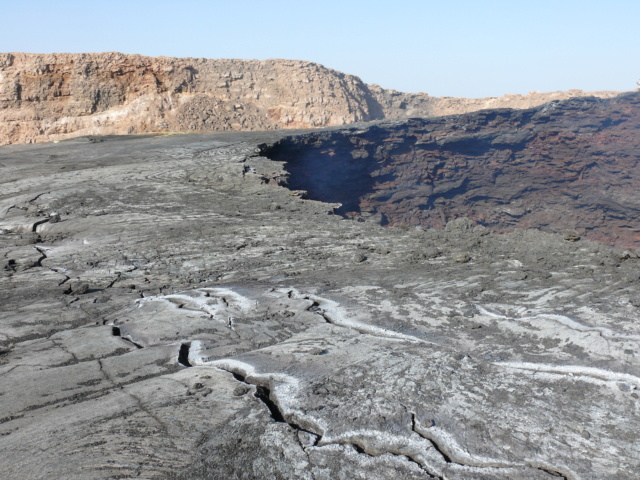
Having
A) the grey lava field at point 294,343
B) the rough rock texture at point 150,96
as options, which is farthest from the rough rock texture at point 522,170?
the grey lava field at point 294,343

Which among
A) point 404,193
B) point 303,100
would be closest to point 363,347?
point 404,193

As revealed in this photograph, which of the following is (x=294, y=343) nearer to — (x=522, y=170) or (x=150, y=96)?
(x=522, y=170)

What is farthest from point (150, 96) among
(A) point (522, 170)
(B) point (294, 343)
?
(B) point (294, 343)

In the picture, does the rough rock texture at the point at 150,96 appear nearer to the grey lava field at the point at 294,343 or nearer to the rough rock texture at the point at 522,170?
the rough rock texture at the point at 522,170

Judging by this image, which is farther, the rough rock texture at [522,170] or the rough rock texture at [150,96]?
the rough rock texture at [150,96]

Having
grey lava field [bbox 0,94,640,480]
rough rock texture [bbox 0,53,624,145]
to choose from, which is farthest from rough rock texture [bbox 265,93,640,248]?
grey lava field [bbox 0,94,640,480]

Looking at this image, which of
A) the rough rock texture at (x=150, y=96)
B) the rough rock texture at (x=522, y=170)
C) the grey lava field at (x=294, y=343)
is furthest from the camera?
the rough rock texture at (x=150, y=96)

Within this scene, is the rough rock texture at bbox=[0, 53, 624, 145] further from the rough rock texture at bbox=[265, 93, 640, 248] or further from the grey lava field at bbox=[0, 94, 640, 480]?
the grey lava field at bbox=[0, 94, 640, 480]
